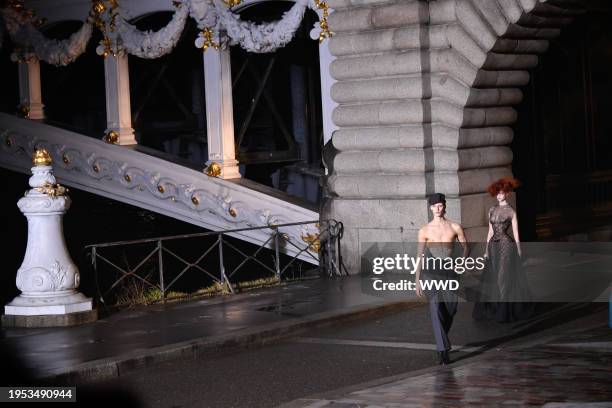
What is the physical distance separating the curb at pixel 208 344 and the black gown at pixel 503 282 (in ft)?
4.94

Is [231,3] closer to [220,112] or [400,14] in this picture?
[220,112]

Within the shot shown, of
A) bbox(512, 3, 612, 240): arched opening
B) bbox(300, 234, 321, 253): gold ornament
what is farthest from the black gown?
bbox(512, 3, 612, 240): arched opening

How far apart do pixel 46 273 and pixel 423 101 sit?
6398 millimetres

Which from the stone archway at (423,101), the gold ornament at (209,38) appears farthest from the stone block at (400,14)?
the gold ornament at (209,38)

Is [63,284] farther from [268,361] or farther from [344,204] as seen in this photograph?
[344,204]

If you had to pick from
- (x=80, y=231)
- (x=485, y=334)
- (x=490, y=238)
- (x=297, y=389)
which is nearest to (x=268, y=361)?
(x=297, y=389)

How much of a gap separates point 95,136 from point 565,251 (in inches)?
357

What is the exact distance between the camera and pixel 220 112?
2239 cm

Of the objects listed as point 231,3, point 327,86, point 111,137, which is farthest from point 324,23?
point 111,137

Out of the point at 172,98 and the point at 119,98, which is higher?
the point at 172,98

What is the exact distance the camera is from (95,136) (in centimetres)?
2422

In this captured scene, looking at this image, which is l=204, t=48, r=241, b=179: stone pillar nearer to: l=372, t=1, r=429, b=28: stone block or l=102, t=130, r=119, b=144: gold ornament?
l=102, t=130, r=119, b=144: gold ornament

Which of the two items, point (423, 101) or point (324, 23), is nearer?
→ point (423, 101)

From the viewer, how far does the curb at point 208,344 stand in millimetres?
12141
